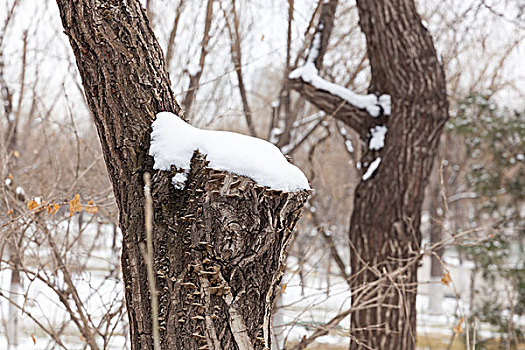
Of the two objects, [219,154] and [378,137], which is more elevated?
[378,137]

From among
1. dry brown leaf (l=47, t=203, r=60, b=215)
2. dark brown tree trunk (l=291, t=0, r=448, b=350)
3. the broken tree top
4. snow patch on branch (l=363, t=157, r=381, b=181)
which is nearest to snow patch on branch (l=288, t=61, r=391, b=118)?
dark brown tree trunk (l=291, t=0, r=448, b=350)

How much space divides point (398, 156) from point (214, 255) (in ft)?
8.32

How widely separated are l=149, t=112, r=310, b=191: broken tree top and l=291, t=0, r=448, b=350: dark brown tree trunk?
2311mm

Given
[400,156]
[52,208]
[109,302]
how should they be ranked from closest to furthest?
[52,208] → [109,302] → [400,156]

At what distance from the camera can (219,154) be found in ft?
4.50

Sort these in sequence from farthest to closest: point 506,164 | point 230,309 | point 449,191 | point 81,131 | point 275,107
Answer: point 449,191 < point 506,164 < point 275,107 < point 81,131 < point 230,309

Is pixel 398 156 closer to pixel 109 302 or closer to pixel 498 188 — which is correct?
pixel 109 302

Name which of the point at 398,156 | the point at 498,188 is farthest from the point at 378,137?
the point at 498,188

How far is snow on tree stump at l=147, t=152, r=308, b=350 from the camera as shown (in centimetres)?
131

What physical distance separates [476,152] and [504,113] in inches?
32.8

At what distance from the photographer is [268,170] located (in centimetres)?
137

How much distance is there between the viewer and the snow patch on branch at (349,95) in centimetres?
371

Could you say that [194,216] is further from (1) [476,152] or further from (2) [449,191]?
(2) [449,191]

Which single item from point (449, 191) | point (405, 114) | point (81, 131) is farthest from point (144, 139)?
point (449, 191)
